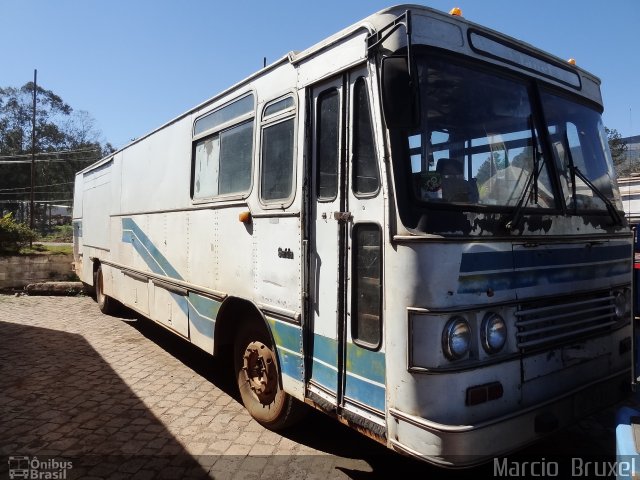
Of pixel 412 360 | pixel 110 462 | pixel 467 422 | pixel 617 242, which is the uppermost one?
pixel 617 242

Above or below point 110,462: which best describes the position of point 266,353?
above

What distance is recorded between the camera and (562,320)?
3.14 metres

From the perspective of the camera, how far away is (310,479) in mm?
3463

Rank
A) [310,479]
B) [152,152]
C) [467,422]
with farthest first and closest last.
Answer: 1. [152,152]
2. [310,479]
3. [467,422]

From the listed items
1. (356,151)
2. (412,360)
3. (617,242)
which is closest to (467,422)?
(412,360)

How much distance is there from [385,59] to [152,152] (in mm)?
4936

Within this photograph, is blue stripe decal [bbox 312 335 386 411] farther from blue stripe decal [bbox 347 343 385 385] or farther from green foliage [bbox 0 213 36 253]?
green foliage [bbox 0 213 36 253]

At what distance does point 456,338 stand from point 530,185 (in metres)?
1.22

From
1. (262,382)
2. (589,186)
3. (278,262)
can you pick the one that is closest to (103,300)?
(262,382)

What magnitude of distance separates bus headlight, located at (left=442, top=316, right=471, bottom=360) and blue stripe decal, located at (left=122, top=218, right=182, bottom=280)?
387 centimetres

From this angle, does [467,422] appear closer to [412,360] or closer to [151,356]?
[412,360]

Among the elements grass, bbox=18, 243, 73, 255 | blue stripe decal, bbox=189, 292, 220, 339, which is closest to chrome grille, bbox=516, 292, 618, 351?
blue stripe decal, bbox=189, 292, 220, 339

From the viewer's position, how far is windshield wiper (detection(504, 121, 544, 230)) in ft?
9.60

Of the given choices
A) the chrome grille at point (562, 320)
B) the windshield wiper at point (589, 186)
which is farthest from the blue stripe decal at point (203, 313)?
the windshield wiper at point (589, 186)
